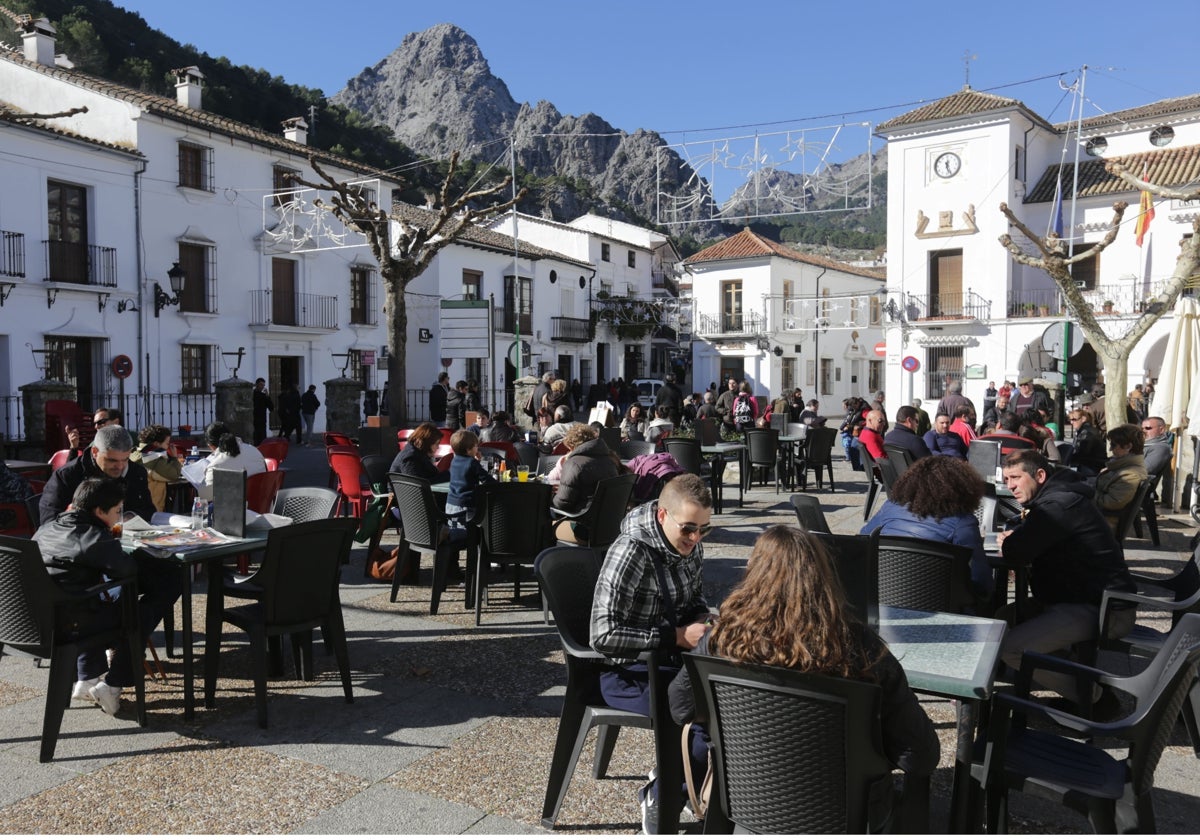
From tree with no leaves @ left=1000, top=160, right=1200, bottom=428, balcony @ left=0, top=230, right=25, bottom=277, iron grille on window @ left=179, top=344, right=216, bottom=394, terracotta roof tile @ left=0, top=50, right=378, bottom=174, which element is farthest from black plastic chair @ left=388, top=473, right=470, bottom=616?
iron grille on window @ left=179, top=344, right=216, bottom=394

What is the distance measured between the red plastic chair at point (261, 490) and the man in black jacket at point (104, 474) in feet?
3.99

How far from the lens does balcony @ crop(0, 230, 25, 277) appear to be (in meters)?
18.0

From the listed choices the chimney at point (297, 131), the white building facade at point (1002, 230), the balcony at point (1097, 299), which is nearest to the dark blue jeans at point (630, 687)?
the white building facade at point (1002, 230)

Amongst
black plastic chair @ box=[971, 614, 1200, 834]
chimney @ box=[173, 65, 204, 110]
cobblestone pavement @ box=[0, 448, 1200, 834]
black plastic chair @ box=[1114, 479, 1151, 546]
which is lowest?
cobblestone pavement @ box=[0, 448, 1200, 834]

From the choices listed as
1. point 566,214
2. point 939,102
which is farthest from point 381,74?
point 939,102

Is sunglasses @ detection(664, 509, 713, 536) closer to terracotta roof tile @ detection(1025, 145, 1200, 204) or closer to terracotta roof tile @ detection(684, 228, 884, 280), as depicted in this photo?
terracotta roof tile @ detection(1025, 145, 1200, 204)

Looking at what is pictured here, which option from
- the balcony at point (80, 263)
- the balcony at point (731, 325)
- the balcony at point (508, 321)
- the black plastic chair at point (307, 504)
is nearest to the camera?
the black plastic chair at point (307, 504)

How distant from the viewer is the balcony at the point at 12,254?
17969 millimetres

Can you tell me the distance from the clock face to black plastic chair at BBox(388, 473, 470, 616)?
25.4 meters

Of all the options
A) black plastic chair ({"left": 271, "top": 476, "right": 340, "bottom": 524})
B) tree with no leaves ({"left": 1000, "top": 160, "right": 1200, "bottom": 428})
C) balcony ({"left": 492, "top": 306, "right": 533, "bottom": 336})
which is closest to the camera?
black plastic chair ({"left": 271, "top": 476, "right": 340, "bottom": 524})

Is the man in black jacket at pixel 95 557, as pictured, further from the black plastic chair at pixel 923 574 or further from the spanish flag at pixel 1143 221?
the spanish flag at pixel 1143 221

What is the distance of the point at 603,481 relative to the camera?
615 cm

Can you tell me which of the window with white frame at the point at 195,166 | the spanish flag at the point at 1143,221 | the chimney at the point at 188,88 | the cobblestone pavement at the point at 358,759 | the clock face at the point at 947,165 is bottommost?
the cobblestone pavement at the point at 358,759

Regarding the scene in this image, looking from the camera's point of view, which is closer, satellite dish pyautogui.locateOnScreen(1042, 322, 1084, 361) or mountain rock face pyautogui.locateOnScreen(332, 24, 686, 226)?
satellite dish pyautogui.locateOnScreen(1042, 322, 1084, 361)
